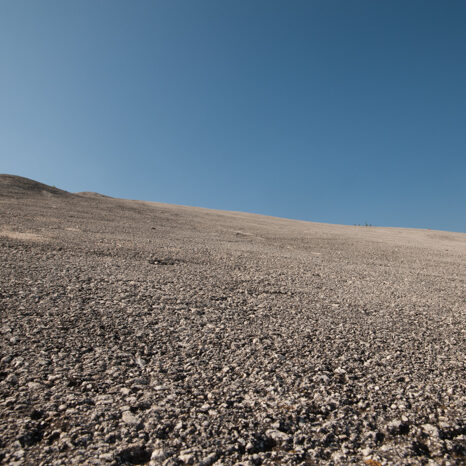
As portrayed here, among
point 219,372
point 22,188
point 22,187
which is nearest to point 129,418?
point 219,372

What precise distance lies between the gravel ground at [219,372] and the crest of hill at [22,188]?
57.3ft

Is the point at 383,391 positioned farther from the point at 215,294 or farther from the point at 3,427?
the point at 215,294

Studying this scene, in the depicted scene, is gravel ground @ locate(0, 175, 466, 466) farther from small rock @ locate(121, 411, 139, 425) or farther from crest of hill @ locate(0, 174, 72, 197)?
crest of hill @ locate(0, 174, 72, 197)

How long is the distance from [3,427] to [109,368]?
2.47 feet

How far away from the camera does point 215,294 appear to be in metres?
4.72

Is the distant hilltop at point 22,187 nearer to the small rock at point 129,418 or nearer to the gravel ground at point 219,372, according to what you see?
the gravel ground at point 219,372

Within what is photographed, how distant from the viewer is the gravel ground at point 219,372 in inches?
68.6

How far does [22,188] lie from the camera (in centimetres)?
2156

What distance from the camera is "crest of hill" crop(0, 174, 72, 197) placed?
63.9 feet

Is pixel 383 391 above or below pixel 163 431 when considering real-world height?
above

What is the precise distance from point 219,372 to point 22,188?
24171 millimetres

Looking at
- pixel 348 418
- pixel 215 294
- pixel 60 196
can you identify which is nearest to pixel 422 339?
pixel 348 418

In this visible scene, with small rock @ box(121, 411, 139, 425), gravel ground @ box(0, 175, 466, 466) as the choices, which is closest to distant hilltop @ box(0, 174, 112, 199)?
gravel ground @ box(0, 175, 466, 466)

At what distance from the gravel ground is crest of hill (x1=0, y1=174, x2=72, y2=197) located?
17458 mm
